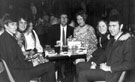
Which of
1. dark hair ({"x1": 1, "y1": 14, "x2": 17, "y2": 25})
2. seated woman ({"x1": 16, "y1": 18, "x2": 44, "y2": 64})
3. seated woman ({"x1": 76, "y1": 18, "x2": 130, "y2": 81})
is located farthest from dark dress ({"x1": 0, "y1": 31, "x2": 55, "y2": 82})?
seated woman ({"x1": 76, "y1": 18, "x2": 130, "y2": 81})

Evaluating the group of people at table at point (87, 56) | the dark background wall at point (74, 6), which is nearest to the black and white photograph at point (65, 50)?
the group of people at table at point (87, 56)

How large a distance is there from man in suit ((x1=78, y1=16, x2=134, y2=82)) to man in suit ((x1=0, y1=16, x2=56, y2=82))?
24.0 inches

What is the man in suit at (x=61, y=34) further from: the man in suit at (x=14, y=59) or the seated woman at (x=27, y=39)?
the man in suit at (x=14, y=59)

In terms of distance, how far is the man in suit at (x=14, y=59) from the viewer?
3375mm

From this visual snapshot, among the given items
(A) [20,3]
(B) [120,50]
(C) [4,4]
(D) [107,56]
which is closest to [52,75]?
(D) [107,56]

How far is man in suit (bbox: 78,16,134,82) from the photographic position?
325 centimetres

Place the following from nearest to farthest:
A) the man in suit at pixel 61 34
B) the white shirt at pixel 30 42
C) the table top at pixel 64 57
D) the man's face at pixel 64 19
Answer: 1. the table top at pixel 64 57
2. the white shirt at pixel 30 42
3. the man in suit at pixel 61 34
4. the man's face at pixel 64 19

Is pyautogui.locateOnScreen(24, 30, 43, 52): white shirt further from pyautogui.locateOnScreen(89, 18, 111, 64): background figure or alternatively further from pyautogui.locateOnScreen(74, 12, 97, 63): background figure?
pyautogui.locateOnScreen(89, 18, 111, 64): background figure

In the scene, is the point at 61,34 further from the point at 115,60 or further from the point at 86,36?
the point at 115,60

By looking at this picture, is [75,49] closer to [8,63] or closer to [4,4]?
[8,63]

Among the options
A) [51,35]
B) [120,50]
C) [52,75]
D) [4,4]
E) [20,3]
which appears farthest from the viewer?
[20,3]

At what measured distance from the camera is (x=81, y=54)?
402 centimetres

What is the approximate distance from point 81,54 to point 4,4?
1608 mm

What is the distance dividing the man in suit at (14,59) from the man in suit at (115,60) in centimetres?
61
